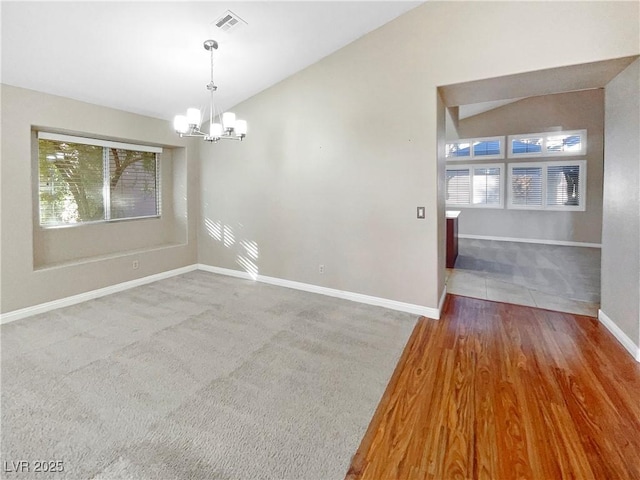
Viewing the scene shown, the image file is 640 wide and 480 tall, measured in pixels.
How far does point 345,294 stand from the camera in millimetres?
4184

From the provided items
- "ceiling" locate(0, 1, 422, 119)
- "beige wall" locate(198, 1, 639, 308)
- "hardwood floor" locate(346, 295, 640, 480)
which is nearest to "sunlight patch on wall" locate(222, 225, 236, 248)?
"beige wall" locate(198, 1, 639, 308)

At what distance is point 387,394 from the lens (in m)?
2.23

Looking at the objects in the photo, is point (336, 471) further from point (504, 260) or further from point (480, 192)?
point (480, 192)

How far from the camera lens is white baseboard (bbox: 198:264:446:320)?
3637 millimetres

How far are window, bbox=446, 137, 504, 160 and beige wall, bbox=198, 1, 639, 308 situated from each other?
19.0 feet

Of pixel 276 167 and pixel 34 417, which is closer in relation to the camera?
pixel 34 417

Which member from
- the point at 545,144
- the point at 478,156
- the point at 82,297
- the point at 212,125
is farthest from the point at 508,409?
the point at 478,156

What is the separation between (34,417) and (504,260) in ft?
22.5

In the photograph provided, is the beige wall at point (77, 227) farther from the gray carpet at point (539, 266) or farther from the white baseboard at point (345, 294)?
the gray carpet at point (539, 266)

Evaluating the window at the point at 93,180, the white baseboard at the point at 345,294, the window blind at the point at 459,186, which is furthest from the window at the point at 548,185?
the window at the point at 93,180

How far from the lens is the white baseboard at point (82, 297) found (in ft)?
11.6

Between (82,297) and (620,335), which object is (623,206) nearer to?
(620,335)

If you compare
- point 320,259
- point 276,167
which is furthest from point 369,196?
point 276,167

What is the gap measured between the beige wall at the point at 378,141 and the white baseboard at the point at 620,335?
5.23ft
